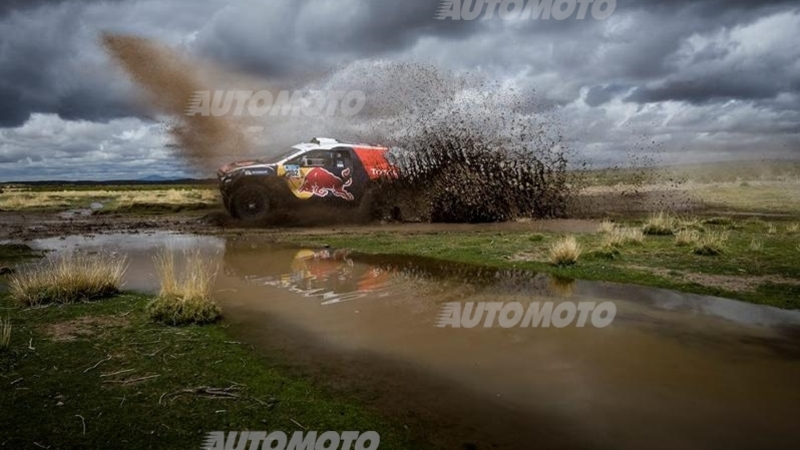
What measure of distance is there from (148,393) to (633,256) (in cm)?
906

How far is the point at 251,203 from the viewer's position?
1653 centimetres

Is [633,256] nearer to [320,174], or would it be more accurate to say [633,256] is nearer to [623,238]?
[623,238]

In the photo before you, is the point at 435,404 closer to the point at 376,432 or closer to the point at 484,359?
the point at 376,432

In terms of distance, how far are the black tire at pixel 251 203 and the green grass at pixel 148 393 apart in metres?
10.6

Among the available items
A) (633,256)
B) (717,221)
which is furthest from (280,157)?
(717,221)

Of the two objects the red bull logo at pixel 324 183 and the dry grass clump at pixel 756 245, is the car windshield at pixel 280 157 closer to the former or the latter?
the red bull logo at pixel 324 183

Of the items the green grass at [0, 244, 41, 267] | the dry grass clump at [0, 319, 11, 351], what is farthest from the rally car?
the dry grass clump at [0, 319, 11, 351]

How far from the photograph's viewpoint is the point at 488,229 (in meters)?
15.5

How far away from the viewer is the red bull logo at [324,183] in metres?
16.2

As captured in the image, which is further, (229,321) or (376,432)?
(229,321)

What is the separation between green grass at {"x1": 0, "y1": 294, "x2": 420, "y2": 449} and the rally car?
34.1 feet

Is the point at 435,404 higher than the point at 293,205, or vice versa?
the point at 293,205

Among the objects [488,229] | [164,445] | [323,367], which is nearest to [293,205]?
[488,229]

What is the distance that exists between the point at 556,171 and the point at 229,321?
13.7 metres
